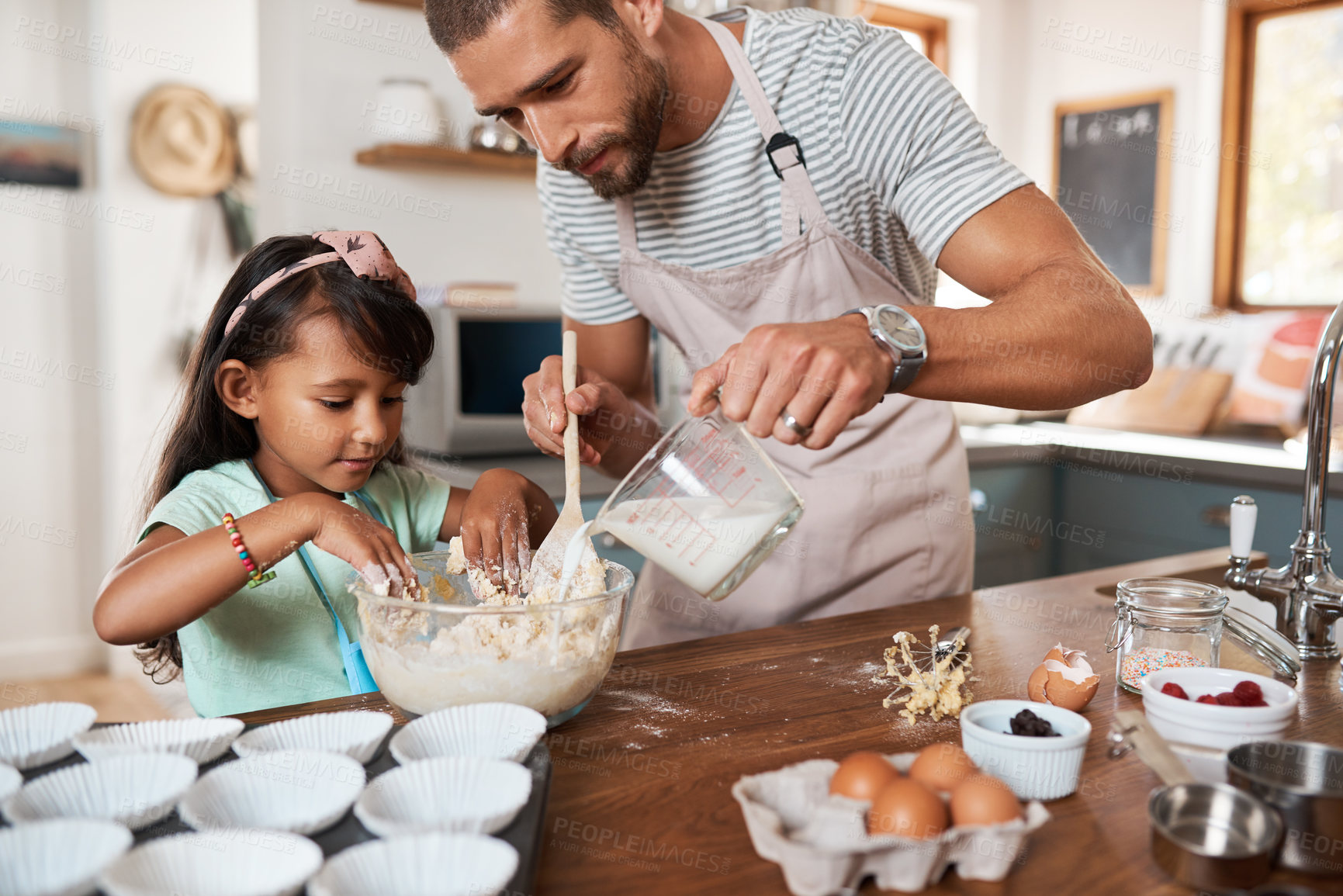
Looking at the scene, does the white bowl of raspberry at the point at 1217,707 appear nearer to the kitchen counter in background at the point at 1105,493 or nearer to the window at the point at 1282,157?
the kitchen counter in background at the point at 1105,493

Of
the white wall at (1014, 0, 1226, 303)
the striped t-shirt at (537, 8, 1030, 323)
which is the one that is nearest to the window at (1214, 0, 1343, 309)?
the white wall at (1014, 0, 1226, 303)

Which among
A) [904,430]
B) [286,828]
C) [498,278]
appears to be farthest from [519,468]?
[286,828]

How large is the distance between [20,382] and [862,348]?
9.90 ft

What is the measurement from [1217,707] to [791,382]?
0.42m

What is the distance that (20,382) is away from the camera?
3078mm

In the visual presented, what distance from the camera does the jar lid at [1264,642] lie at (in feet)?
3.49

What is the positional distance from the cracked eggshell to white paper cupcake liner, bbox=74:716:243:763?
0.69 meters

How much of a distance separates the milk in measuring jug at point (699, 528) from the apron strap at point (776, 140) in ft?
2.07

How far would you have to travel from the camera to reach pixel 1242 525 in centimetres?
125

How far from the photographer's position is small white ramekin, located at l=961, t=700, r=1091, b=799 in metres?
0.76

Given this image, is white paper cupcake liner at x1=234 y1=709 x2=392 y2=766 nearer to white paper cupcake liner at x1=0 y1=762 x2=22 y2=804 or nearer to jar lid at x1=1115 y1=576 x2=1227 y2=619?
white paper cupcake liner at x1=0 y1=762 x2=22 y2=804

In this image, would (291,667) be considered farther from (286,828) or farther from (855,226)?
(855,226)

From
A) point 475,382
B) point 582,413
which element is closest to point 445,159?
point 475,382

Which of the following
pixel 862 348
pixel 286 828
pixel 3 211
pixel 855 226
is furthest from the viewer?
pixel 3 211
